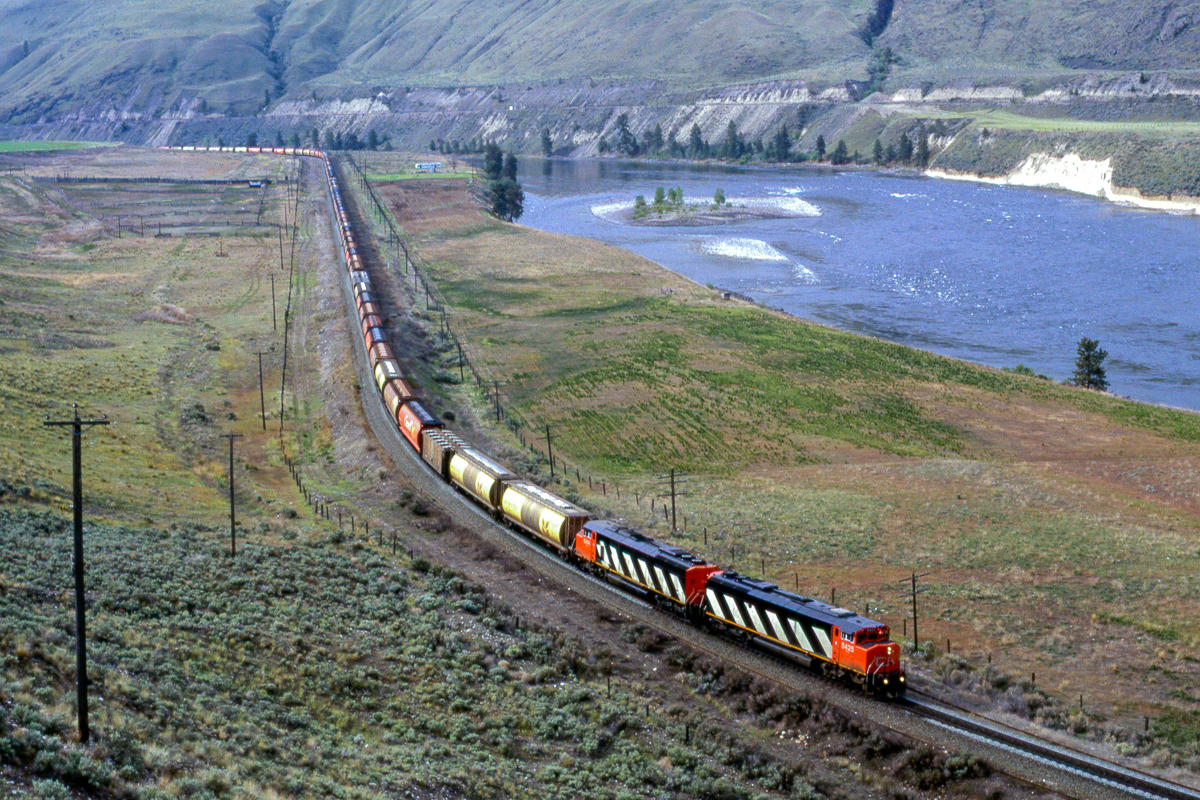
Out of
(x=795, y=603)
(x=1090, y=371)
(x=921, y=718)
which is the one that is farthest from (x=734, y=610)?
(x=1090, y=371)

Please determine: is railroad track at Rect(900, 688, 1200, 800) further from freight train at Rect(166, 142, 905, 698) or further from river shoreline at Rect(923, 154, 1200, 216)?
river shoreline at Rect(923, 154, 1200, 216)

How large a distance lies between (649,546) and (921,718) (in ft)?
34.1

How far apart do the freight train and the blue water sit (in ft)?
172

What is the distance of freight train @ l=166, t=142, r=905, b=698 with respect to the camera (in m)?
26.7

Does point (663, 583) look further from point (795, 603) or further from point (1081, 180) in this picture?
point (1081, 180)

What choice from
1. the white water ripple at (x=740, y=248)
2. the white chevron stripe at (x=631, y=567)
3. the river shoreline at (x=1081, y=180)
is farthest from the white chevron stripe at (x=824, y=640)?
the river shoreline at (x=1081, y=180)

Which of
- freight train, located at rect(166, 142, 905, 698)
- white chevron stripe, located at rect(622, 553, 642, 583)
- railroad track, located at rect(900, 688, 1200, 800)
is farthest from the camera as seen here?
white chevron stripe, located at rect(622, 553, 642, 583)

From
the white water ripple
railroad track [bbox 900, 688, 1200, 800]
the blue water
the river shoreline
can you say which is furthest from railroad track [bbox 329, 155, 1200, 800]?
the river shoreline

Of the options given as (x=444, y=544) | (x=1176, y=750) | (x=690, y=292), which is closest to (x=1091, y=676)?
(x=1176, y=750)

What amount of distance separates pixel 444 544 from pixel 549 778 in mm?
17696

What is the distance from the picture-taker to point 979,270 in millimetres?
117688

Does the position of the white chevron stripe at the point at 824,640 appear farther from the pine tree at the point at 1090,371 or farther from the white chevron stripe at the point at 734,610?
the pine tree at the point at 1090,371

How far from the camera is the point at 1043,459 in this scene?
186ft

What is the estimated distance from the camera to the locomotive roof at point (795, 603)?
2722 centimetres
